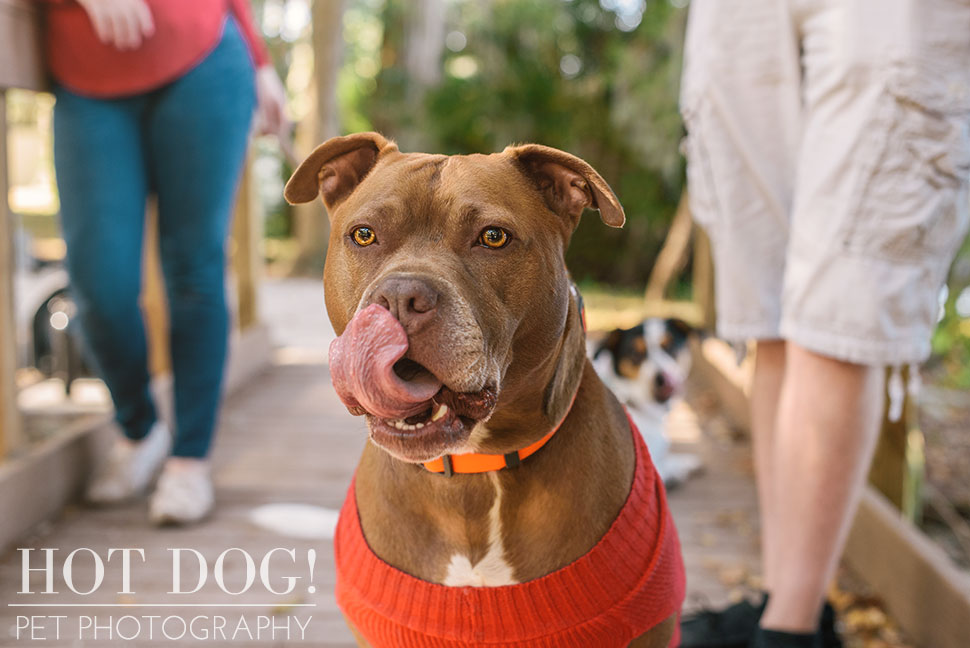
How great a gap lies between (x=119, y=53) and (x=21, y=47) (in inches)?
11.8

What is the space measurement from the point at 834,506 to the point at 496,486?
86 centimetres

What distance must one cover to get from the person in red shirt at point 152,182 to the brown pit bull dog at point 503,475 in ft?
3.87

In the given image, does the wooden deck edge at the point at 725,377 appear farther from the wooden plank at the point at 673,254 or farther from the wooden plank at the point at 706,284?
the wooden plank at the point at 673,254

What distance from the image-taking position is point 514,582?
4.86ft

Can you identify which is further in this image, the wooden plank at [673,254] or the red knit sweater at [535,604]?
the wooden plank at [673,254]

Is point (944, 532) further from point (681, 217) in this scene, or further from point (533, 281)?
point (681, 217)

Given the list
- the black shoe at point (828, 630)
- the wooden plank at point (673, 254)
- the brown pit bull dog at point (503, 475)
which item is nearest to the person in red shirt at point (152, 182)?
the brown pit bull dog at point (503, 475)

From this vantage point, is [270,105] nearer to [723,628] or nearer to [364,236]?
[364,236]

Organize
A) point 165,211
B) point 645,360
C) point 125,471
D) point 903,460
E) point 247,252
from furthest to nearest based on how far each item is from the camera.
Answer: point 247,252
point 645,360
point 125,471
point 165,211
point 903,460

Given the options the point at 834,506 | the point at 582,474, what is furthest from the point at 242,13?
the point at 834,506

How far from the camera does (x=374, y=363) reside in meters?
1.20

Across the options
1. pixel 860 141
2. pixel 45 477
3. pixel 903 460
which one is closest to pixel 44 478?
pixel 45 477

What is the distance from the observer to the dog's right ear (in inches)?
63.4

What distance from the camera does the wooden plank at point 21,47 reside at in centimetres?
241
